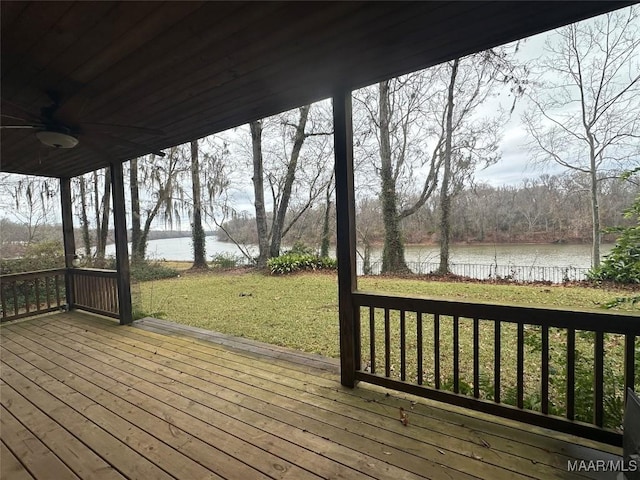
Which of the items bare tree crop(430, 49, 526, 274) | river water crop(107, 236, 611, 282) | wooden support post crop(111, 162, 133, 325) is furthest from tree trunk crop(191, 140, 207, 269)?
bare tree crop(430, 49, 526, 274)

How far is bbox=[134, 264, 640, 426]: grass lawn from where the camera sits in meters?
2.46

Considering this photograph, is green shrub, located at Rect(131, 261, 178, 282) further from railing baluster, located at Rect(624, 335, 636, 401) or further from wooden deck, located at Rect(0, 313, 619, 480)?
railing baluster, located at Rect(624, 335, 636, 401)

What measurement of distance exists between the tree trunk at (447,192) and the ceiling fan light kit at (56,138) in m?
4.93

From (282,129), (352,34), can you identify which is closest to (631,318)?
(352,34)

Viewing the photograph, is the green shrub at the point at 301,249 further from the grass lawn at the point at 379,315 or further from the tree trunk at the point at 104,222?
the tree trunk at the point at 104,222

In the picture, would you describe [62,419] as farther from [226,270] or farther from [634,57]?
[226,270]

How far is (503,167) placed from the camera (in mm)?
4691

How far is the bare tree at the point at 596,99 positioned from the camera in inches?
108

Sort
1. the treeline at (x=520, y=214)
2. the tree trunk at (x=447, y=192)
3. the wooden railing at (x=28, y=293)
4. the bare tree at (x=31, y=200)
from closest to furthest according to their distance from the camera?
the treeline at (x=520, y=214), the wooden railing at (x=28, y=293), the tree trunk at (x=447, y=192), the bare tree at (x=31, y=200)

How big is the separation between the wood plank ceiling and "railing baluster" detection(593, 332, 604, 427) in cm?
175

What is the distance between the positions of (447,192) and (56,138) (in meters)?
5.49

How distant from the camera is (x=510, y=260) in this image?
418 cm

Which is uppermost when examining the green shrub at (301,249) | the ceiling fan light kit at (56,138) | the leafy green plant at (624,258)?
the ceiling fan light kit at (56,138)

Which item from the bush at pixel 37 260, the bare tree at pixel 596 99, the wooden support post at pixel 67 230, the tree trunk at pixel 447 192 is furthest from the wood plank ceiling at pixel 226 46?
the bush at pixel 37 260
